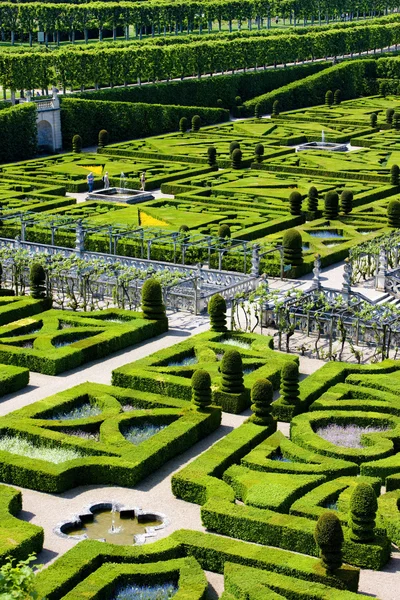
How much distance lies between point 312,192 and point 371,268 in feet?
26.2

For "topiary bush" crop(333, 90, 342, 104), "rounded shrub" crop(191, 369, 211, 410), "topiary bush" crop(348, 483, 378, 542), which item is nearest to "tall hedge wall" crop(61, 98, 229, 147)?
"topiary bush" crop(333, 90, 342, 104)

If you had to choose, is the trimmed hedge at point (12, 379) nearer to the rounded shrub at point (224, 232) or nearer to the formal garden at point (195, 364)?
the formal garden at point (195, 364)

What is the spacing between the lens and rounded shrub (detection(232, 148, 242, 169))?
187ft

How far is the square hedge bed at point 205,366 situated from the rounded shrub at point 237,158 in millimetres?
28094

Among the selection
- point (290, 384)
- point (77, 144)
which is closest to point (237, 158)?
point (77, 144)

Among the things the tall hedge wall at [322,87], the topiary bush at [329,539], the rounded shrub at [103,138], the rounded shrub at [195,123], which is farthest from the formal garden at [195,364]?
the tall hedge wall at [322,87]

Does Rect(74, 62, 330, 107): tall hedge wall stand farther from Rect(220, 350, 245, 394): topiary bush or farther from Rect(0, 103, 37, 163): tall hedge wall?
Rect(220, 350, 245, 394): topiary bush

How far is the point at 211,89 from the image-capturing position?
8025 centimetres

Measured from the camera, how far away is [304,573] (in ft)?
58.1

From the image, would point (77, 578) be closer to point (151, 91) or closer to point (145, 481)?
point (145, 481)

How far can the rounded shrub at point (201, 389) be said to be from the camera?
24.2 meters

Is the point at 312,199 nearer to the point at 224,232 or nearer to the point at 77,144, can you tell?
the point at 224,232

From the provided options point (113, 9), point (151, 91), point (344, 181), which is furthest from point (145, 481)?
point (113, 9)

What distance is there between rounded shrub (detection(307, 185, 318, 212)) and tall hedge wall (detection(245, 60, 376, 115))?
34.8 metres
